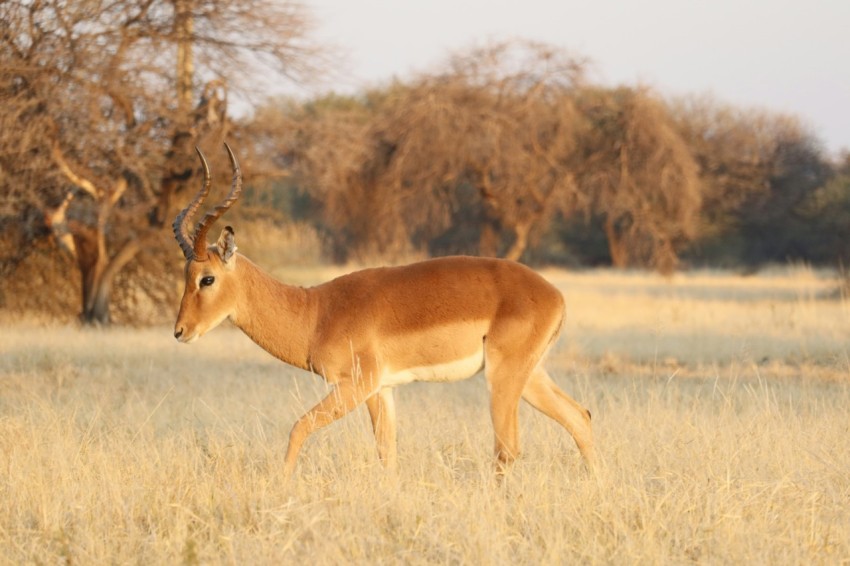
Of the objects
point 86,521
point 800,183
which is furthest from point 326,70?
point 800,183

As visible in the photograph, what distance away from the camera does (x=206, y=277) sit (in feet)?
20.9

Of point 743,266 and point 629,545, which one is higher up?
point 629,545

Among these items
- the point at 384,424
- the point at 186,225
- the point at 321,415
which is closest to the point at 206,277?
the point at 186,225

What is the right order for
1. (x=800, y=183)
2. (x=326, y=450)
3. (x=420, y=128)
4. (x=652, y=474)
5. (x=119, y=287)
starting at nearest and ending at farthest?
(x=652, y=474) < (x=326, y=450) < (x=119, y=287) < (x=420, y=128) < (x=800, y=183)

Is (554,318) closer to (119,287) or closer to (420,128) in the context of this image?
(119,287)

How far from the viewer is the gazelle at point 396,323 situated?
20.6 feet

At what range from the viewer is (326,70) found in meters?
15.8

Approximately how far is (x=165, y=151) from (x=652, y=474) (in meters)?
10.5

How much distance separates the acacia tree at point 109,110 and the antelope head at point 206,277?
7.56 metres

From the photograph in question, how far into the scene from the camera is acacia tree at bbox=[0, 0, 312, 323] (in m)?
13.6

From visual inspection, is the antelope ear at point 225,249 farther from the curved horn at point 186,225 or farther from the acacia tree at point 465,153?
the acacia tree at point 465,153

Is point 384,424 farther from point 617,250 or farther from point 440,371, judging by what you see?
point 617,250

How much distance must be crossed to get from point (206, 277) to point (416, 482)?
5.79 ft

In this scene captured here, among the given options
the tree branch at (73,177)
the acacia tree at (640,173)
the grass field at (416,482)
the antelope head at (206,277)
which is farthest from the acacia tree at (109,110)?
the acacia tree at (640,173)
